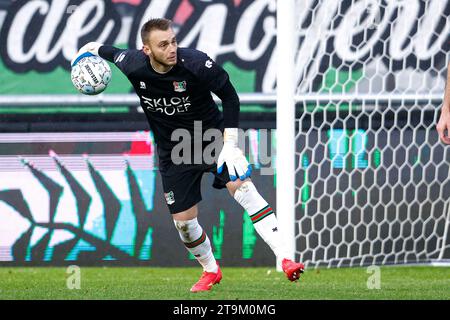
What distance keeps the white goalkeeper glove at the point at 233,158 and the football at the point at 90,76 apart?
0.97 meters

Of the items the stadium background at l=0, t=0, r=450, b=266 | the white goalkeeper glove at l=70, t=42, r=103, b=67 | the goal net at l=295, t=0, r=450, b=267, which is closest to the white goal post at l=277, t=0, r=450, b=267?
the goal net at l=295, t=0, r=450, b=267

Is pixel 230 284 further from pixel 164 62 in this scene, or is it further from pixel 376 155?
pixel 376 155

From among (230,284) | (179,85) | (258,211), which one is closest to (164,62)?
(179,85)

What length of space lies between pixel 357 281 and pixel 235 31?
2.73 meters

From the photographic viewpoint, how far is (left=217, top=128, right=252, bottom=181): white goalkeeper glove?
628 cm

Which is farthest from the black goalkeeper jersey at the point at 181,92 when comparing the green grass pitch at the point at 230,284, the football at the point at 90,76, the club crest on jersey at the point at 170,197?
the green grass pitch at the point at 230,284

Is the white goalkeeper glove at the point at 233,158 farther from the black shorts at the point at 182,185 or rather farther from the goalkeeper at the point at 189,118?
the black shorts at the point at 182,185

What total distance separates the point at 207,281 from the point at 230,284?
45 centimetres

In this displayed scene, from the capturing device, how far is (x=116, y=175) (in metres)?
9.16

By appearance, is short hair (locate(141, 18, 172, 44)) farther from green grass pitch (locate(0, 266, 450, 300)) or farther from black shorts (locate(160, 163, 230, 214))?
green grass pitch (locate(0, 266, 450, 300))

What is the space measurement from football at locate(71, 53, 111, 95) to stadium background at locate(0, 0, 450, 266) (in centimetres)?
234

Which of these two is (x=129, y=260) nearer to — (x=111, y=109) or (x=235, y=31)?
(x=111, y=109)

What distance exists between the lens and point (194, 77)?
652cm
